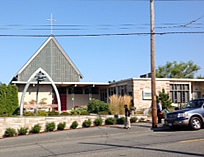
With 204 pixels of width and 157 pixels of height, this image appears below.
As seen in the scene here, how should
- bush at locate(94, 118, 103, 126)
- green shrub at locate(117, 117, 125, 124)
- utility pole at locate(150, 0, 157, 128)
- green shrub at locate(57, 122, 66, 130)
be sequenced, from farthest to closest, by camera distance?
green shrub at locate(117, 117, 125, 124)
bush at locate(94, 118, 103, 126)
green shrub at locate(57, 122, 66, 130)
utility pole at locate(150, 0, 157, 128)

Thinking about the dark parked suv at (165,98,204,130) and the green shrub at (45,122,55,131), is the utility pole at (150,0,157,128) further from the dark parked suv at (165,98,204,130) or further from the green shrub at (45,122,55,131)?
the green shrub at (45,122,55,131)

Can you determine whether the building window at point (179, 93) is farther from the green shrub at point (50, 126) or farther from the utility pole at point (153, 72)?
the green shrub at point (50, 126)

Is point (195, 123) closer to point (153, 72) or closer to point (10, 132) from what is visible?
point (153, 72)

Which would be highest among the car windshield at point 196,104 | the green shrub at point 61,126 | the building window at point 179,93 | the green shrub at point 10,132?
the building window at point 179,93

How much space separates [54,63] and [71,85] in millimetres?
4575

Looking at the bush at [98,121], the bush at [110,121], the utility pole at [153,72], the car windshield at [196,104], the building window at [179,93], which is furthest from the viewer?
the building window at [179,93]

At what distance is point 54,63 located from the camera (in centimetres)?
4109

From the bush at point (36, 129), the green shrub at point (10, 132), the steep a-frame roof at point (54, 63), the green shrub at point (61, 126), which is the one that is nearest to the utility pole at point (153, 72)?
the green shrub at point (61, 126)

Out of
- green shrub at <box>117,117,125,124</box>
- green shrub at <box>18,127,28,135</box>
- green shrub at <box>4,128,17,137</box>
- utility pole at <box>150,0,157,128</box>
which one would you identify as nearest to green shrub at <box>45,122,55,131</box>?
green shrub at <box>18,127,28,135</box>

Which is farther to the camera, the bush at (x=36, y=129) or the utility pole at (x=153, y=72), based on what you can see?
the bush at (x=36, y=129)

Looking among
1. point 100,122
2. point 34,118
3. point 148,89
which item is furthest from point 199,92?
point 34,118

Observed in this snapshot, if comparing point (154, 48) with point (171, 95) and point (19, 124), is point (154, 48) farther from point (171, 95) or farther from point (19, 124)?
point (171, 95)

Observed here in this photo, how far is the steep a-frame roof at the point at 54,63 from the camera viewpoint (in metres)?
40.0

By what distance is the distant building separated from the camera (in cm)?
3266
